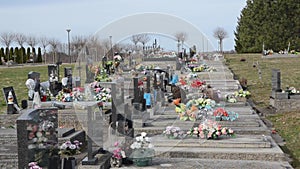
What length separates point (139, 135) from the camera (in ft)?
31.7

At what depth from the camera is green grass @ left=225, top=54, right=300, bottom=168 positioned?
999cm

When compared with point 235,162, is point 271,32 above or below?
above

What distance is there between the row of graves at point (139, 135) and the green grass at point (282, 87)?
63 centimetres

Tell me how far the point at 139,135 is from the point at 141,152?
2.15 m

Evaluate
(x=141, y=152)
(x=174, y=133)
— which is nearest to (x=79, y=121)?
(x=174, y=133)

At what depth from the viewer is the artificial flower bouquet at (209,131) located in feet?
29.4

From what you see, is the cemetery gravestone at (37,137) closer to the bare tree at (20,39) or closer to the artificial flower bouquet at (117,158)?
the artificial flower bouquet at (117,158)

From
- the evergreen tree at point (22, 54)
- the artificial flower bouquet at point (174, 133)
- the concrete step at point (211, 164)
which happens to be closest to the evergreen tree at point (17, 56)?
the evergreen tree at point (22, 54)

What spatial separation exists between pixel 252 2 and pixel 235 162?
3958 centimetres

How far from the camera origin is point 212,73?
67.3 ft

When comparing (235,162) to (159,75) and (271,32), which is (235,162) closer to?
(159,75)

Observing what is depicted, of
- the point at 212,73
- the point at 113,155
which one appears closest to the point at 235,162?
the point at 113,155

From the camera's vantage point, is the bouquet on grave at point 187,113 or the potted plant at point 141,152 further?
the bouquet on grave at point 187,113

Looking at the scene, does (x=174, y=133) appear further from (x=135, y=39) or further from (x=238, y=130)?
(x=135, y=39)
